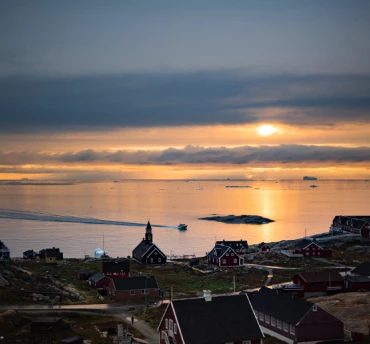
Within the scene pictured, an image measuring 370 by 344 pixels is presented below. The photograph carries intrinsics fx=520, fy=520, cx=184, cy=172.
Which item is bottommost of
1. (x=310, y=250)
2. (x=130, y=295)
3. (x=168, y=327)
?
(x=130, y=295)

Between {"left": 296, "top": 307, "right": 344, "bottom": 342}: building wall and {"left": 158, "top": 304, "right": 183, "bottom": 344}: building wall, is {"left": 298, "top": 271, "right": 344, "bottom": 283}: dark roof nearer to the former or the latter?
{"left": 296, "top": 307, "right": 344, "bottom": 342}: building wall

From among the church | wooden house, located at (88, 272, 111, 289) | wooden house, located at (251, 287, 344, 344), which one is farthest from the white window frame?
the church

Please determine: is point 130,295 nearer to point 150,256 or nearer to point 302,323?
point 302,323

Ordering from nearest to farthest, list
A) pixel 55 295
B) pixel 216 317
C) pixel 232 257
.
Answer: pixel 216 317 → pixel 55 295 → pixel 232 257

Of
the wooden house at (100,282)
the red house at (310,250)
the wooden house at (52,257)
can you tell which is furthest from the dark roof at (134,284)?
the red house at (310,250)

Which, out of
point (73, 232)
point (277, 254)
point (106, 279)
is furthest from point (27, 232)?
point (106, 279)

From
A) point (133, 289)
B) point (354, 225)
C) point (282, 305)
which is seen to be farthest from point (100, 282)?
point (354, 225)

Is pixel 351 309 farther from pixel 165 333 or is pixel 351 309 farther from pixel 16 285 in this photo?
pixel 16 285
